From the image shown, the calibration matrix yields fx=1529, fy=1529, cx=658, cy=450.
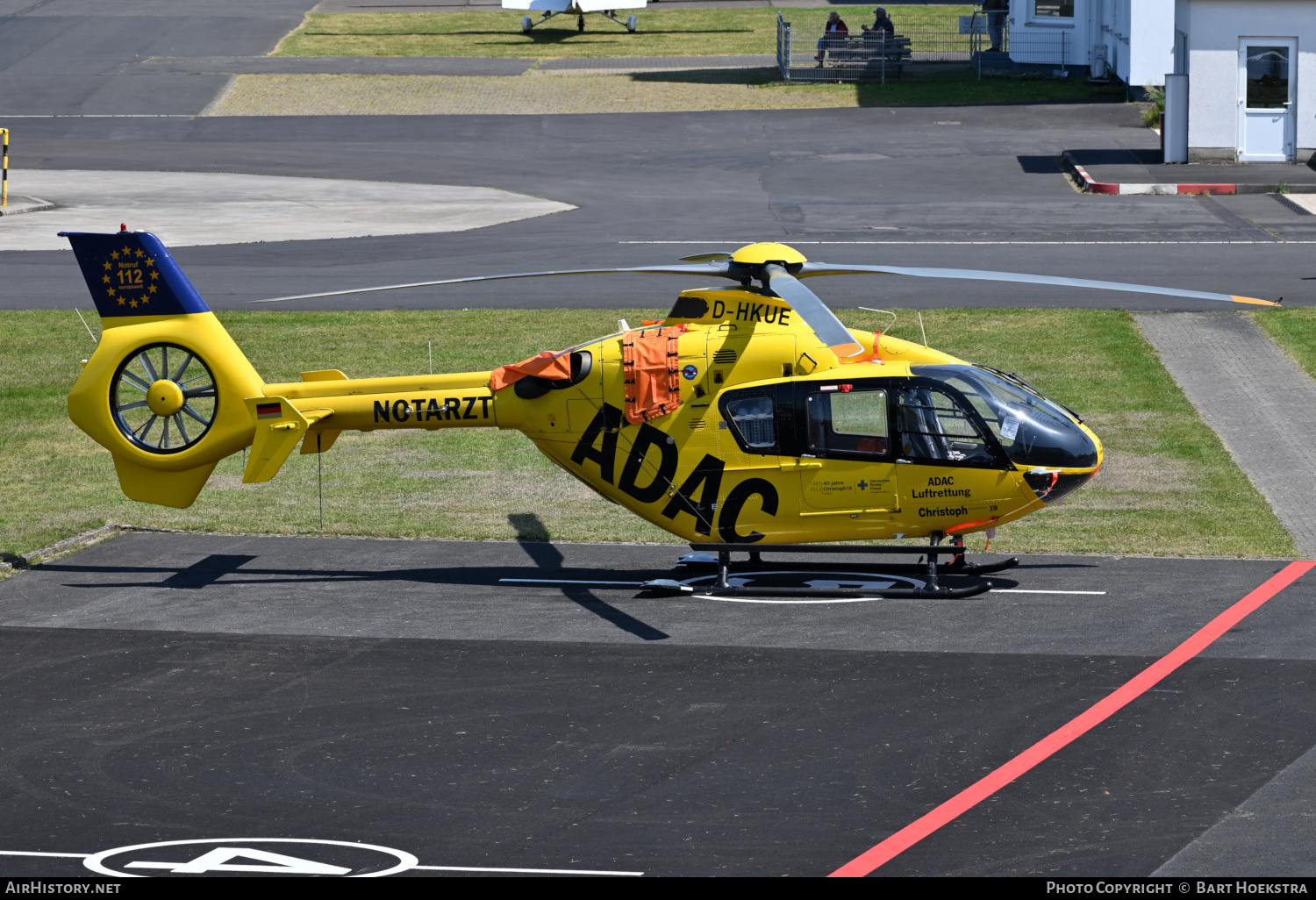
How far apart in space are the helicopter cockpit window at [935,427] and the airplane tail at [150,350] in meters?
7.05

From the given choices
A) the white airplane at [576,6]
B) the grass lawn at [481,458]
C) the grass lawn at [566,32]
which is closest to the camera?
the grass lawn at [481,458]

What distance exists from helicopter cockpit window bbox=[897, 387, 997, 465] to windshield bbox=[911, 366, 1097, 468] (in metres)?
0.17

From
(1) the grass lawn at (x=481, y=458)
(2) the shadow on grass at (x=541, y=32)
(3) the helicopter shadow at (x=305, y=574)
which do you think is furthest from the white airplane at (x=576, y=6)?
(3) the helicopter shadow at (x=305, y=574)

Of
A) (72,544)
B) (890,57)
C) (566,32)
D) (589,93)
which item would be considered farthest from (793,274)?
(566,32)

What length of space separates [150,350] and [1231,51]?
33.6m

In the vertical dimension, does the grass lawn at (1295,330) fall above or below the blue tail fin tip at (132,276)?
below

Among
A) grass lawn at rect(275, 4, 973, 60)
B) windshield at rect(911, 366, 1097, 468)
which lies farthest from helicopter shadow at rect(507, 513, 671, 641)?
grass lawn at rect(275, 4, 973, 60)

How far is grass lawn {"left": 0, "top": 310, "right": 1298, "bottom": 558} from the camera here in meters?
19.4

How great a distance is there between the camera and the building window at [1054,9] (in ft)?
194

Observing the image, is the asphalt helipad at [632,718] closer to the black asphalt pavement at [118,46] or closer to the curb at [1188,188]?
the curb at [1188,188]

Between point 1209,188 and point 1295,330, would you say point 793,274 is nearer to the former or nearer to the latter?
point 1295,330

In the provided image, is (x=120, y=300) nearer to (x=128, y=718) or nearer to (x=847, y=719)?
(x=128, y=718)
